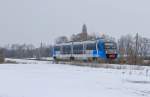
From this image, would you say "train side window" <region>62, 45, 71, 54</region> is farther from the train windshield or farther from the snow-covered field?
the snow-covered field

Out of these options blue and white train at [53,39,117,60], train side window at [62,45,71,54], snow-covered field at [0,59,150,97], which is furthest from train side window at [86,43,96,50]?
snow-covered field at [0,59,150,97]

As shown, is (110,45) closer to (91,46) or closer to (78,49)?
(91,46)

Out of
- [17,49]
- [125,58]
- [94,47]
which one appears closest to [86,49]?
[94,47]

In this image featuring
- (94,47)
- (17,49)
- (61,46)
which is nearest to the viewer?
(94,47)

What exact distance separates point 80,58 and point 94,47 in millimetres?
5390

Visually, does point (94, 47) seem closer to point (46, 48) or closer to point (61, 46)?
point (61, 46)

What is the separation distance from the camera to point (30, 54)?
130m

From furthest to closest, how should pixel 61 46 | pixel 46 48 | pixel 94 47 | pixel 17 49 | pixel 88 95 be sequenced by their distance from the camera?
1. pixel 17 49
2. pixel 46 48
3. pixel 61 46
4. pixel 94 47
5. pixel 88 95

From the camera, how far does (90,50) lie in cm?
5319

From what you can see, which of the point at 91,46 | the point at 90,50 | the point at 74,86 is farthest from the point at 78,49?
the point at 74,86

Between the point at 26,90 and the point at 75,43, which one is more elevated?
the point at 75,43

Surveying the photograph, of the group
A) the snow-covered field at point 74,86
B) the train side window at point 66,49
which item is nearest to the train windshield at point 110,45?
the train side window at point 66,49

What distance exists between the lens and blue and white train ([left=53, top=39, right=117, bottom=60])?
5150cm

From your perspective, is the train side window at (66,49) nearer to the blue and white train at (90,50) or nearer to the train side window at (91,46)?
the blue and white train at (90,50)
